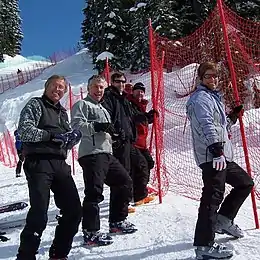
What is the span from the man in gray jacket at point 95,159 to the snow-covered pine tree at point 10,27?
56.3 metres

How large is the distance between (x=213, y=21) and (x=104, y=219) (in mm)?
2934

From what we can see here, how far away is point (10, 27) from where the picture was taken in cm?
5947

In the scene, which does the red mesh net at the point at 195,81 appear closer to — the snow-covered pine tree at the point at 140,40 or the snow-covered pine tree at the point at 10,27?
the snow-covered pine tree at the point at 140,40

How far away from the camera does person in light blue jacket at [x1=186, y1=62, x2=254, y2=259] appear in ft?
11.5

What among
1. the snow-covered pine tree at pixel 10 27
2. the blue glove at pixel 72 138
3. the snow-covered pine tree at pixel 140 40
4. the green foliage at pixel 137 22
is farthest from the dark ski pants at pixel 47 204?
the snow-covered pine tree at pixel 10 27

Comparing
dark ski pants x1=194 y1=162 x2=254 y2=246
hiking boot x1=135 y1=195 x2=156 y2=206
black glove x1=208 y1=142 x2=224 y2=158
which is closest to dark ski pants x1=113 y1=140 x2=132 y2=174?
hiking boot x1=135 y1=195 x2=156 y2=206

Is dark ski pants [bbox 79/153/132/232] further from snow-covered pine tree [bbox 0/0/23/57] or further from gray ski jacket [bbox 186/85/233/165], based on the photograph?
snow-covered pine tree [bbox 0/0/23/57]

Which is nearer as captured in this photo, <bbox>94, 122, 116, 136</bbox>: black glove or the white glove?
the white glove

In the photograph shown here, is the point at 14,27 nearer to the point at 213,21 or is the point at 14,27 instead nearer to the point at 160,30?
the point at 160,30

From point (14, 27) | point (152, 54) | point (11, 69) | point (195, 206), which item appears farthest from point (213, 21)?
point (14, 27)

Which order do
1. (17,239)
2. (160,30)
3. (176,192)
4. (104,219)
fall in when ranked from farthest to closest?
(160,30) < (176,192) < (104,219) < (17,239)

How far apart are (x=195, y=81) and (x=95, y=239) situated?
2779mm

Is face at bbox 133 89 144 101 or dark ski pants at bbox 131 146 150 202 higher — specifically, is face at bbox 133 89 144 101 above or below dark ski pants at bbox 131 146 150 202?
above

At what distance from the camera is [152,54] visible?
5.90m
